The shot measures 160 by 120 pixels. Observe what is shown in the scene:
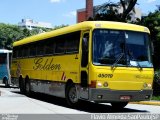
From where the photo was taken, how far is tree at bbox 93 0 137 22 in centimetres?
3167

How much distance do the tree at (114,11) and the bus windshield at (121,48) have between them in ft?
49.9

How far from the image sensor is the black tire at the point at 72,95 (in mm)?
17116

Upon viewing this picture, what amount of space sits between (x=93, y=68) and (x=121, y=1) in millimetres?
17832

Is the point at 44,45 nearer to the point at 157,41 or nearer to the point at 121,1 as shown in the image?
the point at 157,41

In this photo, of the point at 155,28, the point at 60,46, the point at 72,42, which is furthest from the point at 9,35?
the point at 72,42

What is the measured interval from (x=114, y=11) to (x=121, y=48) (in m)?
17.7

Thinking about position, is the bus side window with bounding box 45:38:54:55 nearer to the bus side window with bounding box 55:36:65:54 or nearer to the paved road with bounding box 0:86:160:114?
the bus side window with bounding box 55:36:65:54

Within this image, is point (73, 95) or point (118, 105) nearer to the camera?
point (73, 95)

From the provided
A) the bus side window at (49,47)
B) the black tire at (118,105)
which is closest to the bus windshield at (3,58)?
the bus side window at (49,47)

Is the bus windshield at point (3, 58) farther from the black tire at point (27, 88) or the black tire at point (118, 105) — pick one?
the black tire at point (118, 105)

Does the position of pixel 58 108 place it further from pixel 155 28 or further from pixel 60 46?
pixel 155 28

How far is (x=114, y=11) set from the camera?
33.3 metres

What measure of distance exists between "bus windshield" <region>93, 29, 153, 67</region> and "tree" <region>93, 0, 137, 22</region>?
15220 millimetres

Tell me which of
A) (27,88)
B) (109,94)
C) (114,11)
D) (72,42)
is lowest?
(27,88)
